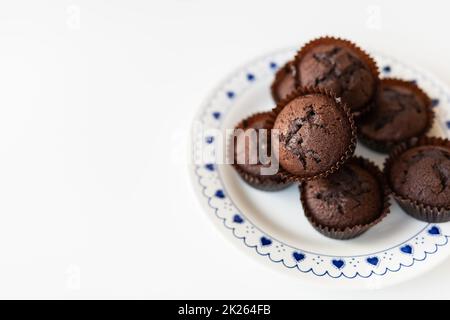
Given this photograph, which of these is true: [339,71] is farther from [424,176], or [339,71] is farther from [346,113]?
[424,176]

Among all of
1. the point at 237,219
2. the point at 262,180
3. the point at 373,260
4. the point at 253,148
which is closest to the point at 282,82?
the point at 253,148

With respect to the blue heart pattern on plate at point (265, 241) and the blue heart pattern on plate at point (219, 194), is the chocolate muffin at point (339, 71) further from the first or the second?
the blue heart pattern on plate at point (265, 241)

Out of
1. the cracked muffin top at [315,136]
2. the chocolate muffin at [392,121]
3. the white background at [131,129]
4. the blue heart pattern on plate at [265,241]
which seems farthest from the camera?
the chocolate muffin at [392,121]

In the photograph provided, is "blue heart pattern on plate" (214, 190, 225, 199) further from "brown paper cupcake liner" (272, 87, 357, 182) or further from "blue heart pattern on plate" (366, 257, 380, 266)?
"blue heart pattern on plate" (366, 257, 380, 266)

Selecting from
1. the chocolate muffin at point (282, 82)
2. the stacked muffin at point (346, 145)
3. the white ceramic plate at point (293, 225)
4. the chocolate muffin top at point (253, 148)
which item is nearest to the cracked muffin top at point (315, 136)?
the stacked muffin at point (346, 145)

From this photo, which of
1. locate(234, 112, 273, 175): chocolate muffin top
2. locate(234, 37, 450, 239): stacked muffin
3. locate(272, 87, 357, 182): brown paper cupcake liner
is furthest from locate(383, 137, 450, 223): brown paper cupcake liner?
locate(234, 112, 273, 175): chocolate muffin top

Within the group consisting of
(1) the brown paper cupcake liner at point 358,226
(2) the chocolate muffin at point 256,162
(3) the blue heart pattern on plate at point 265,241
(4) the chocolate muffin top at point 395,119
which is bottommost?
(3) the blue heart pattern on plate at point 265,241
